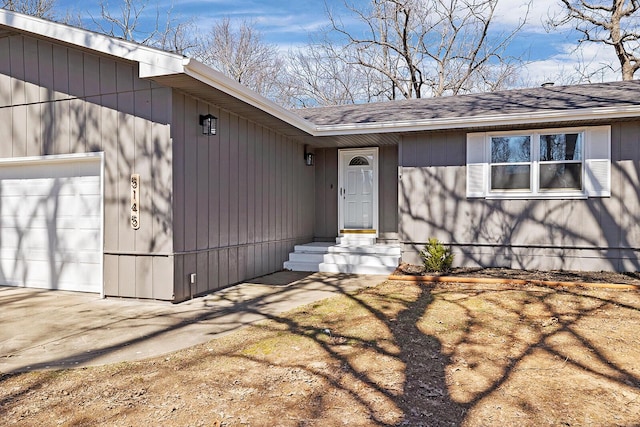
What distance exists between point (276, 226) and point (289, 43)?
1753 centimetres

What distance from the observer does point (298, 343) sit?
3.91 metres

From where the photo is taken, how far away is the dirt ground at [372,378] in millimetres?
2590

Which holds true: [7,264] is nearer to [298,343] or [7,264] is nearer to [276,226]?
[276,226]

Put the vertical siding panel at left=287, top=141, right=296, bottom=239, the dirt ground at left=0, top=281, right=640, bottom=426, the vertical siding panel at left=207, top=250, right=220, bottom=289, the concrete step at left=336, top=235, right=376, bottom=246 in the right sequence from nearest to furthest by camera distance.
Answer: the dirt ground at left=0, top=281, right=640, bottom=426, the vertical siding panel at left=207, top=250, right=220, bottom=289, the vertical siding panel at left=287, top=141, right=296, bottom=239, the concrete step at left=336, top=235, right=376, bottom=246

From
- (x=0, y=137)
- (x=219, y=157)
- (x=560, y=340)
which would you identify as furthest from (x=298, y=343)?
(x=0, y=137)

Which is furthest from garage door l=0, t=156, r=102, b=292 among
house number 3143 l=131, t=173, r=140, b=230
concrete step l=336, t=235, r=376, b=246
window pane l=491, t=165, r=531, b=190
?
window pane l=491, t=165, r=531, b=190

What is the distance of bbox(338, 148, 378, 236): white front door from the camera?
9.45 m

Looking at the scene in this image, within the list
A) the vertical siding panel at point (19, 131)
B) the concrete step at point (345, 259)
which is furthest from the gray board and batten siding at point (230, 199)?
the vertical siding panel at point (19, 131)

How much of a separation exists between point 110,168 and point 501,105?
668 cm

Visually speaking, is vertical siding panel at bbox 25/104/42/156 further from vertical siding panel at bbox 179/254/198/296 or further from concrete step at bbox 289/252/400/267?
concrete step at bbox 289/252/400/267

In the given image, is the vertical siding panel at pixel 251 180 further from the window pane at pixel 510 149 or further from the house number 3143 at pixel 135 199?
the window pane at pixel 510 149

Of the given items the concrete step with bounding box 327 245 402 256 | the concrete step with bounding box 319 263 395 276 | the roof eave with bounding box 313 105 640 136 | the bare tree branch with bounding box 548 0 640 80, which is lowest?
the concrete step with bounding box 319 263 395 276

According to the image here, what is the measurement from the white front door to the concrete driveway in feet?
9.14

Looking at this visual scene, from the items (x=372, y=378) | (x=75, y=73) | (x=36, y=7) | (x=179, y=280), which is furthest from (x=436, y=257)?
(x=36, y=7)
